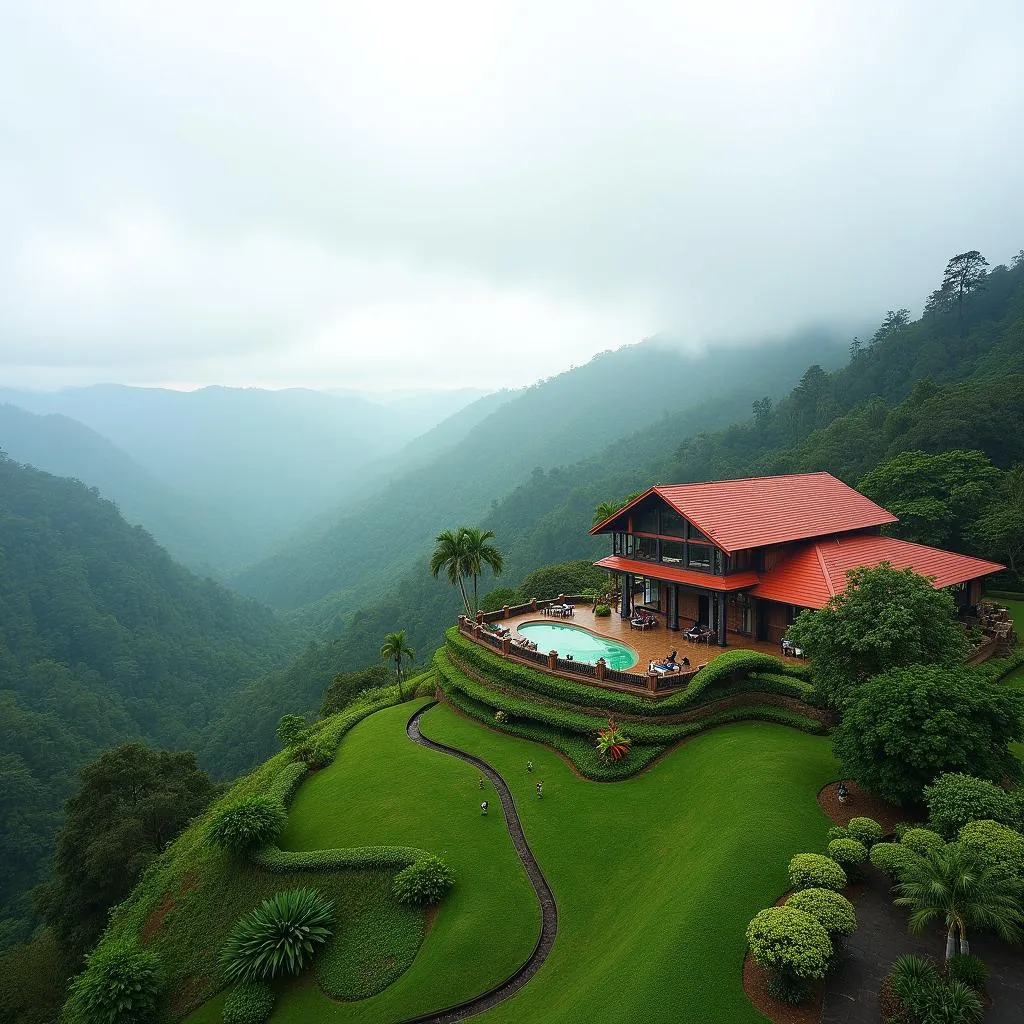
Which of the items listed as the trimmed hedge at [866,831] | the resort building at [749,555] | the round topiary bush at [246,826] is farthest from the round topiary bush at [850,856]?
the round topiary bush at [246,826]

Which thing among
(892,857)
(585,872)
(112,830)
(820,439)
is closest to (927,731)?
(892,857)

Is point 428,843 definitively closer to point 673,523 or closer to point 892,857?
point 892,857

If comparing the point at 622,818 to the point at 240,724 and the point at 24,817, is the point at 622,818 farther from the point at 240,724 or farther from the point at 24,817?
the point at 240,724

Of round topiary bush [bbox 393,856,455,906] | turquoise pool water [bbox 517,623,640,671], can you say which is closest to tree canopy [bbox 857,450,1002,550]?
turquoise pool water [bbox 517,623,640,671]

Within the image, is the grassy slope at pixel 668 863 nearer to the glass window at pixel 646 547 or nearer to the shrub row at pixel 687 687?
the shrub row at pixel 687 687

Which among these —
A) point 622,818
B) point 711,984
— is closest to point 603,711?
point 622,818

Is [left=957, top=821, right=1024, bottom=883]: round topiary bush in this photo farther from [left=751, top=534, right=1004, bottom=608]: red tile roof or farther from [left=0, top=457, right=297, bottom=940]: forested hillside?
[left=0, top=457, right=297, bottom=940]: forested hillside
